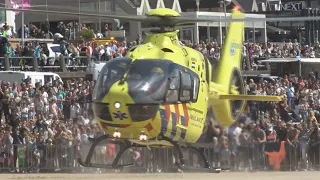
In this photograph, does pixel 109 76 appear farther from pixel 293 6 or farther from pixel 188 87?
pixel 293 6

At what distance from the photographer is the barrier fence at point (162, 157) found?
1064 inches

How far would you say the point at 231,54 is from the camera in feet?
82.7

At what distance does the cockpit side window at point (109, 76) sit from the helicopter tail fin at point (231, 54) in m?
4.41

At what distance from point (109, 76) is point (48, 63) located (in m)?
16.6

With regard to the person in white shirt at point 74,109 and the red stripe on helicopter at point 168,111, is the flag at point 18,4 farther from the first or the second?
the red stripe on helicopter at point 168,111

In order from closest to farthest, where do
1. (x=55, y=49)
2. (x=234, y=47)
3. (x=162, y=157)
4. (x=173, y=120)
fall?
(x=173, y=120) < (x=234, y=47) < (x=162, y=157) < (x=55, y=49)

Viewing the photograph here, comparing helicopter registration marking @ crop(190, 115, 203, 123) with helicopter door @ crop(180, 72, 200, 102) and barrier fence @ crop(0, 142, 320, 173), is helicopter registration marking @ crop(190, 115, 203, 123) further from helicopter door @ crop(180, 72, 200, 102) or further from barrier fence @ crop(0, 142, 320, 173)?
barrier fence @ crop(0, 142, 320, 173)

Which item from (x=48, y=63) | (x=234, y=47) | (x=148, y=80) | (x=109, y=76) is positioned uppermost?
(x=234, y=47)

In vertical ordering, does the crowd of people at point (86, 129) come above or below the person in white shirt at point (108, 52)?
below

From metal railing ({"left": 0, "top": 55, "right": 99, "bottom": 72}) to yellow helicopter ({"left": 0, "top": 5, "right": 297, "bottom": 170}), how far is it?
553 inches

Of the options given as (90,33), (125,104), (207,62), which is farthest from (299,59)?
(125,104)

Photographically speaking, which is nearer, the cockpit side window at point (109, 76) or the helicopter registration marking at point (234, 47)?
the cockpit side window at point (109, 76)

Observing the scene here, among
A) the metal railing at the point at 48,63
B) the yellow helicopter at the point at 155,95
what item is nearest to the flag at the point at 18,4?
the metal railing at the point at 48,63

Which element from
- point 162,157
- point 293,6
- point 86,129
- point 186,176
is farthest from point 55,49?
point 293,6
